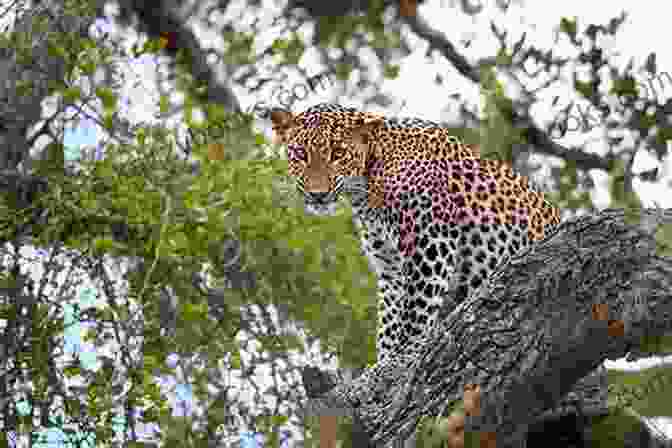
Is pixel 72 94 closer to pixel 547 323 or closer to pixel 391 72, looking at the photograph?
pixel 391 72

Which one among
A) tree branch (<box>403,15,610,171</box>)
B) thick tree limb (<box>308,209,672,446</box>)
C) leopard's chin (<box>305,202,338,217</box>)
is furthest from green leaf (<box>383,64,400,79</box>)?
thick tree limb (<box>308,209,672,446</box>)

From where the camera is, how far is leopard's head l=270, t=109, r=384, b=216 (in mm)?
5941

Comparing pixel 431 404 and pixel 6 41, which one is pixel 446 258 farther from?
pixel 6 41

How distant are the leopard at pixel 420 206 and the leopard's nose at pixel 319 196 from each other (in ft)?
0.42

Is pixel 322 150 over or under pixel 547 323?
over

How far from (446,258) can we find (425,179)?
369 mm

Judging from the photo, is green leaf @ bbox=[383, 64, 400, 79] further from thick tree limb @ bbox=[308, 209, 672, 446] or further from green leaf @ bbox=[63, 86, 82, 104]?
thick tree limb @ bbox=[308, 209, 672, 446]

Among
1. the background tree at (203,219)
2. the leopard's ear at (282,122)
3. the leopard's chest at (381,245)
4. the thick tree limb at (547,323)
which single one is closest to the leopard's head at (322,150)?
the leopard's ear at (282,122)

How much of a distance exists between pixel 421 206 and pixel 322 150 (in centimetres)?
62

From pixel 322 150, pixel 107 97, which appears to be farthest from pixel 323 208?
pixel 107 97

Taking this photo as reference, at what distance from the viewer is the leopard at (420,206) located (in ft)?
20.3

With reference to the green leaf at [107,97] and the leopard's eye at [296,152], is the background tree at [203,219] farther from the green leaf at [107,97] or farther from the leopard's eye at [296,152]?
the leopard's eye at [296,152]

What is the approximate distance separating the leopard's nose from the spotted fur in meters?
0.15

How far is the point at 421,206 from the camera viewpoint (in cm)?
636
